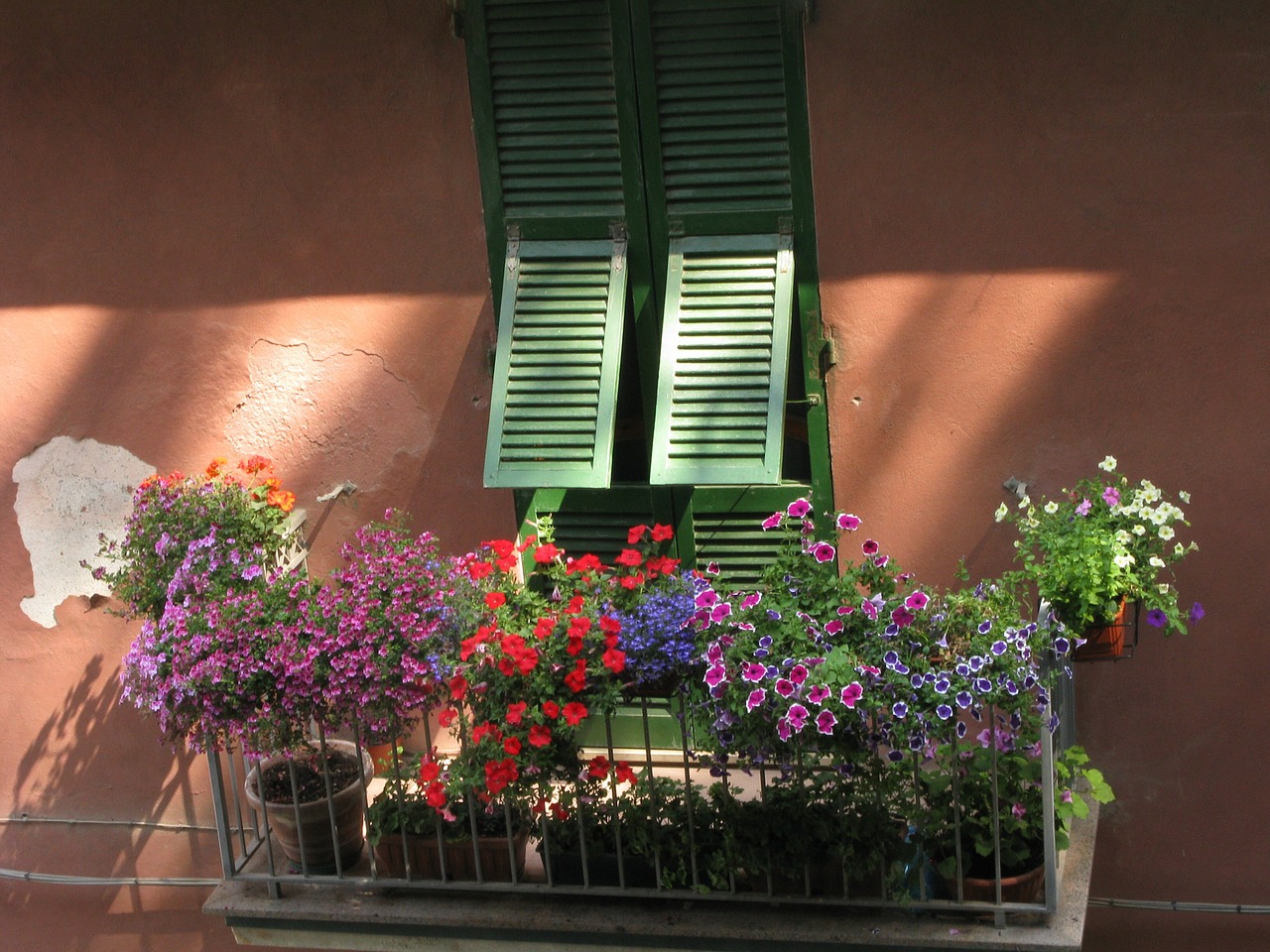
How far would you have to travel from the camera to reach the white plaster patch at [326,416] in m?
4.75

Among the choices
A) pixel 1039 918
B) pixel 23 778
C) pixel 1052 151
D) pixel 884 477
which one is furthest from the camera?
pixel 23 778

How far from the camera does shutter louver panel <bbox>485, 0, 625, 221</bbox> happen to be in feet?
14.2

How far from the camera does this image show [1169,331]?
4.20 m

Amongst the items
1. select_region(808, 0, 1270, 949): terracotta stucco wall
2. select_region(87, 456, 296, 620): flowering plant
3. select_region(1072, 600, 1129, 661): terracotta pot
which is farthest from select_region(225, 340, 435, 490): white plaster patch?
select_region(1072, 600, 1129, 661): terracotta pot

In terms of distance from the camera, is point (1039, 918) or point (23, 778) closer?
point (1039, 918)

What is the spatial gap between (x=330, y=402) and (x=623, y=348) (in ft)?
3.13

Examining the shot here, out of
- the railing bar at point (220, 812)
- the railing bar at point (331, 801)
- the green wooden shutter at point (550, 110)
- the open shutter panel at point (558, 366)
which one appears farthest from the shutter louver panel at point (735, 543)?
the railing bar at point (220, 812)

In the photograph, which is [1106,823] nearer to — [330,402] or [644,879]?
[644,879]

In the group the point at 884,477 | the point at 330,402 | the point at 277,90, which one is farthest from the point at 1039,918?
the point at 277,90

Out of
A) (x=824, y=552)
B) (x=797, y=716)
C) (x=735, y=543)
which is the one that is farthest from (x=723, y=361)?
(x=797, y=716)

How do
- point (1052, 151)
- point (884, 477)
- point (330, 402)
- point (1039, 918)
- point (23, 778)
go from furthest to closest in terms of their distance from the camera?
point (23, 778)
point (330, 402)
point (884, 477)
point (1052, 151)
point (1039, 918)

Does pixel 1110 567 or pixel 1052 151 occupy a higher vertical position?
pixel 1052 151

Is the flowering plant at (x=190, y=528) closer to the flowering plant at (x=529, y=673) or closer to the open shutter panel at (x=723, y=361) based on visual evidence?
the flowering plant at (x=529, y=673)

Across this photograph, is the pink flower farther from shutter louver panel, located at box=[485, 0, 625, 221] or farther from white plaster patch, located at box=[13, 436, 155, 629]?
white plaster patch, located at box=[13, 436, 155, 629]
